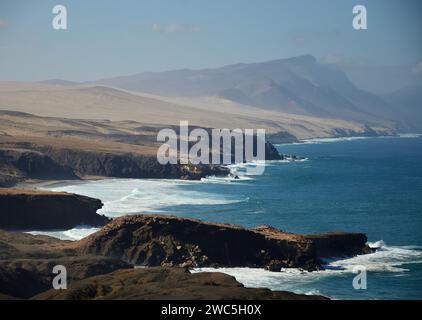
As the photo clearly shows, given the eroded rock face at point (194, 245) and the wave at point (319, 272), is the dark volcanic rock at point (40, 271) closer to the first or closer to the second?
the eroded rock face at point (194, 245)

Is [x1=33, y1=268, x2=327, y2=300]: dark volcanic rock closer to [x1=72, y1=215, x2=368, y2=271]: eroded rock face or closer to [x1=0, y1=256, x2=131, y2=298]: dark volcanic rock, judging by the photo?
[x1=0, y1=256, x2=131, y2=298]: dark volcanic rock

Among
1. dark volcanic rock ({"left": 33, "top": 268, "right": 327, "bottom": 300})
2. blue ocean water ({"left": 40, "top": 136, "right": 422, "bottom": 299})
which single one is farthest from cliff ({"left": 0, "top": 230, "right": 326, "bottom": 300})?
blue ocean water ({"left": 40, "top": 136, "right": 422, "bottom": 299})

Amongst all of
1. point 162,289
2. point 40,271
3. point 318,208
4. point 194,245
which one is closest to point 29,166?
point 318,208

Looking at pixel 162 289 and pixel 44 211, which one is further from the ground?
pixel 44 211

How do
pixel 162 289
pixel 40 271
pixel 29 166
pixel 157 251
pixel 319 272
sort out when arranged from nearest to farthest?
1. pixel 162 289
2. pixel 40 271
3. pixel 319 272
4. pixel 157 251
5. pixel 29 166

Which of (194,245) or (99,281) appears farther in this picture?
(194,245)

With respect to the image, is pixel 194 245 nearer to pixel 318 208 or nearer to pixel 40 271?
pixel 40 271
